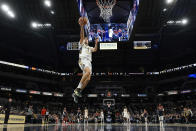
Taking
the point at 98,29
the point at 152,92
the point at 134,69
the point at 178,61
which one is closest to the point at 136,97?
the point at 152,92

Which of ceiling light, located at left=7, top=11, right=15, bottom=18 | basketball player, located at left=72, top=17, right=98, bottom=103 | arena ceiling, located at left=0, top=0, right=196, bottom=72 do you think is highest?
ceiling light, located at left=7, top=11, right=15, bottom=18

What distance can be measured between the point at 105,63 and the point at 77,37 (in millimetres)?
6604

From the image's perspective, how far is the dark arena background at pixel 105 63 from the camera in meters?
21.6

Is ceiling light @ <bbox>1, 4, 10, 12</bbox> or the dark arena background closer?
ceiling light @ <bbox>1, 4, 10, 12</bbox>

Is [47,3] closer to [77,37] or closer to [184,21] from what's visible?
[77,37]

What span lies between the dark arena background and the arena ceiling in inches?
4.5

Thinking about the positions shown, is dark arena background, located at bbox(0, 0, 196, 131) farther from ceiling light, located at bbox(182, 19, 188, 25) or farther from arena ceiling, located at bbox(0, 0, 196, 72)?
arena ceiling, located at bbox(0, 0, 196, 72)

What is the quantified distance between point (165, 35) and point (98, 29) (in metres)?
9.77

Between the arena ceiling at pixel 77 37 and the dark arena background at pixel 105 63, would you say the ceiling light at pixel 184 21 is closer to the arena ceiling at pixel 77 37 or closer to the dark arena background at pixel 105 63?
the dark arena background at pixel 105 63

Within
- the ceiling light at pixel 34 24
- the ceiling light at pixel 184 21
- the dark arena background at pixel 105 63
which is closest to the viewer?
the dark arena background at pixel 105 63

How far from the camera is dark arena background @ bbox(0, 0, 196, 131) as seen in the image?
850 inches

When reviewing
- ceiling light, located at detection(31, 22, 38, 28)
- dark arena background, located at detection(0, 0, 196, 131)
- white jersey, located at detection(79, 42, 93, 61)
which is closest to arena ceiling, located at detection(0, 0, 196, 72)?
dark arena background, located at detection(0, 0, 196, 131)

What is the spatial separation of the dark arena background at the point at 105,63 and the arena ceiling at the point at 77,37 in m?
0.11

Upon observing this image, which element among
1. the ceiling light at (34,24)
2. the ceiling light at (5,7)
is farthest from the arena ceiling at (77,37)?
the ceiling light at (5,7)
